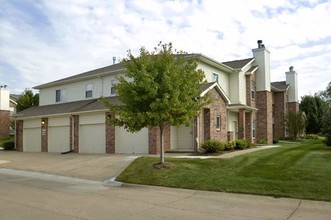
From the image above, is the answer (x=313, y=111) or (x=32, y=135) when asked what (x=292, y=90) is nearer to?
(x=313, y=111)

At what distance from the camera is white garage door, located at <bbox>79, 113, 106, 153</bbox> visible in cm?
2544

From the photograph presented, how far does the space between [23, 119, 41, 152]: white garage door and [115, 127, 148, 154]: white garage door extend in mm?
9616

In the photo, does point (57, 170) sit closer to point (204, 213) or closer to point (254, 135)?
point (204, 213)

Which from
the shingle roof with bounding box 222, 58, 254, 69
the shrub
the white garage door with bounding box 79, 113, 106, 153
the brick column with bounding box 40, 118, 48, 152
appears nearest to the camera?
the shrub

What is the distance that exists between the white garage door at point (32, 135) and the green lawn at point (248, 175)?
1604cm

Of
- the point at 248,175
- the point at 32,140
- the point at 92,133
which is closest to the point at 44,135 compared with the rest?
the point at 32,140

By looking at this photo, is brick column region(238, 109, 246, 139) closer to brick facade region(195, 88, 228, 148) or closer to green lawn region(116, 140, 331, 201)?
brick facade region(195, 88, 228, 148)

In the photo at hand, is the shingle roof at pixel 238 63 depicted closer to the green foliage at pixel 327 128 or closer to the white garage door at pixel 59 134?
the green foliage at pixel 327 128

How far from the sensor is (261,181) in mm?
12539

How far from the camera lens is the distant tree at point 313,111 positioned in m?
47.2

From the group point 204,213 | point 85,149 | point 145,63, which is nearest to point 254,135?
point 85,149

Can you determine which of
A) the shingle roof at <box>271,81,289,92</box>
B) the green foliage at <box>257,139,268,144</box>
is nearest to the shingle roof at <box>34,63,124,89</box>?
the green foliage at <box>257,139,268,144</box>

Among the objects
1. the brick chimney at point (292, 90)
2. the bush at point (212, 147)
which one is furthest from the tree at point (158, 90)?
the brick chimney at point (292, 90)

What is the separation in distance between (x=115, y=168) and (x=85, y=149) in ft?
31.1
